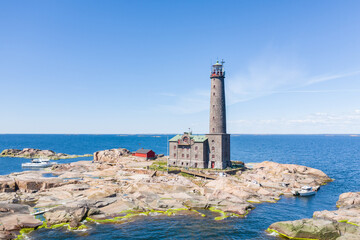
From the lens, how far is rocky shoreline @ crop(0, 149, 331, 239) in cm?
3391

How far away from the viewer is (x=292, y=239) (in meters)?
29.8

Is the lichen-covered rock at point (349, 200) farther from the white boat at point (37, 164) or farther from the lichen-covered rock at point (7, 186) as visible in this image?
the white boat at point (37, 164)

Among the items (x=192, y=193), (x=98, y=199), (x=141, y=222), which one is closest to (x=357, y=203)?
(x=192, y=193)

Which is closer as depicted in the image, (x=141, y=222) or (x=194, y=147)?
(x=141, y=222)

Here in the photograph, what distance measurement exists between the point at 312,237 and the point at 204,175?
104 ft

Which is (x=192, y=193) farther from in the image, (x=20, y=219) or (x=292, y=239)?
(x=20, y=219)

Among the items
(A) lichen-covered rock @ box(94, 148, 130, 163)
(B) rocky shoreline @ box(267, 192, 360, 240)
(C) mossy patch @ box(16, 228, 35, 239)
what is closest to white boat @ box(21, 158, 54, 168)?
(A) lichen-covered rock @ box(94, 148, 130, 163)

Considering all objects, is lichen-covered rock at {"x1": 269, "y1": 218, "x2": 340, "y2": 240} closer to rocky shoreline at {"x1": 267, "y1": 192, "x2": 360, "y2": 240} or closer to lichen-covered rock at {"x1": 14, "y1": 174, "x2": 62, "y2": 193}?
rocky shoreline at {"x1": 267, "y1": 192, "x2": 360, "y2": 240}

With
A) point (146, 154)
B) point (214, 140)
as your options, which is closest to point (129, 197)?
point (214, 140)

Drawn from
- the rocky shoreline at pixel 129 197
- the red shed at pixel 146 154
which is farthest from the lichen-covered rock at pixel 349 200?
the red shed at pixel 146 154

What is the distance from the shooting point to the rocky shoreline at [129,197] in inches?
1335

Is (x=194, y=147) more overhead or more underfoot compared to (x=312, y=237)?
more overhead

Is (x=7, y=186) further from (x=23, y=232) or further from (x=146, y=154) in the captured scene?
(x=146, y=154)

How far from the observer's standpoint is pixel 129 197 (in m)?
43.9
